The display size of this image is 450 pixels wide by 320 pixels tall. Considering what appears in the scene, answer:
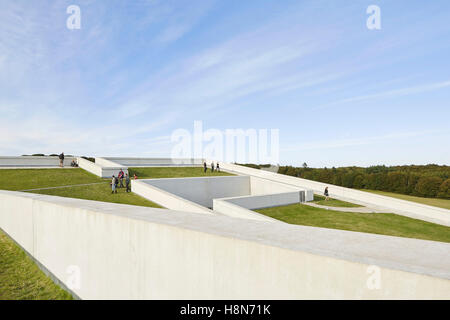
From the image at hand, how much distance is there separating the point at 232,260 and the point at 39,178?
850 inches

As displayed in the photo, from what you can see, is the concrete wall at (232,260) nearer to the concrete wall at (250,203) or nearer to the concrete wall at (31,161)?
the concrete wall at (250,203)

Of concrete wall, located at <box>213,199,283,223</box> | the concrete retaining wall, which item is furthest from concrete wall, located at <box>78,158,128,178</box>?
concrete wall, located at <box>213,199,283,223</box>

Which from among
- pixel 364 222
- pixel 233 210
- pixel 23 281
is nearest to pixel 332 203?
pixel 364 222

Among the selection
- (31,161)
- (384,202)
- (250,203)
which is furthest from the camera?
(31,161)

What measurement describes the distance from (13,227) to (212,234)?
32.0 feet

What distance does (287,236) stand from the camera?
362cm

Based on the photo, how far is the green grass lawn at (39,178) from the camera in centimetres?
1730

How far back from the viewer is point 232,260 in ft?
11.1

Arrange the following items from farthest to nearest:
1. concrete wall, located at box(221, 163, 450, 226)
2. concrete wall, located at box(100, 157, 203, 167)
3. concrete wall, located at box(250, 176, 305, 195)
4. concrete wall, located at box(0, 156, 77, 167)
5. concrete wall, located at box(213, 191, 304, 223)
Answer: concrete wall, located at box(100, 157, 203, 167) < concrete wall, located at box(0, 156, 77, 167) < concrete wall, located at box(250, 176, 305, 195) < concrete wall, located at box(221, 163, 450, 226) < concrete wall, located at box(213, 191, 304, 223)

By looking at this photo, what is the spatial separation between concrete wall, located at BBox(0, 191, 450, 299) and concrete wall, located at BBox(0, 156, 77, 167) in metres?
24.9

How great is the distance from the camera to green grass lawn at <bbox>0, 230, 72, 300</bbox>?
6.53 metres

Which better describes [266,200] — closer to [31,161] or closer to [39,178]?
[39,178]

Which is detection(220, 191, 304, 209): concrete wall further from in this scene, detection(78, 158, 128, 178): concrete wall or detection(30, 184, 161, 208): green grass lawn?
detection(78, 158, 128, 178): concrete wall
